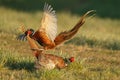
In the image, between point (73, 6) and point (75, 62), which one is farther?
point (73, 6)

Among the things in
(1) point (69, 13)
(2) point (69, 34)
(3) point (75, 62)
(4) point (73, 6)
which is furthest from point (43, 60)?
(4) point (73, 6)

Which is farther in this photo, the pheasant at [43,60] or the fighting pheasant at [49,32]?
the pheasant at [43,60]

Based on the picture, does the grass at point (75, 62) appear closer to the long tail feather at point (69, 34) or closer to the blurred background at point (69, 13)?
the long tail feather at point (69, 34)

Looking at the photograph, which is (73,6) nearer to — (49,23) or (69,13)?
(69,13)

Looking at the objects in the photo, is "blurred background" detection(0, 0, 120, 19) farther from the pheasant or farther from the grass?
the pheasant

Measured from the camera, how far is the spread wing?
21.5ft

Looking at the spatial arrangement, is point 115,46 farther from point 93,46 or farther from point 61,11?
point 61,11

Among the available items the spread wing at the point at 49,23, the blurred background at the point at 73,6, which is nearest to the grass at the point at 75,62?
the spread wing at the point at 49,23

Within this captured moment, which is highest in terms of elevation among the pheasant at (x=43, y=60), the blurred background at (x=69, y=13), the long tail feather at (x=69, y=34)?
the blurred background at (x=69, y=13)

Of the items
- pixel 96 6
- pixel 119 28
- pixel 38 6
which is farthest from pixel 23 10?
pixel 119 28

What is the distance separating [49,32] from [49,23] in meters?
0.12

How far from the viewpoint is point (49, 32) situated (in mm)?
6598

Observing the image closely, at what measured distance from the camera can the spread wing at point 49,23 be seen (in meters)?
6.56

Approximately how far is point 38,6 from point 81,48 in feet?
33.3
